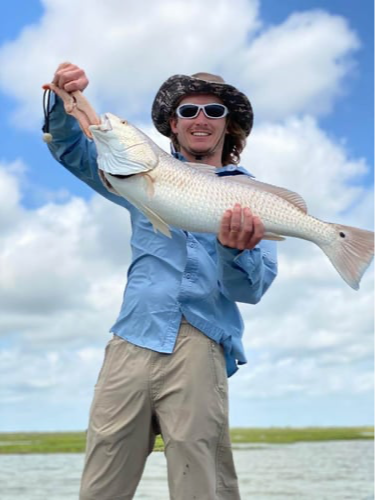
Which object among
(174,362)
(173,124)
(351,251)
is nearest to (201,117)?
(173,124)

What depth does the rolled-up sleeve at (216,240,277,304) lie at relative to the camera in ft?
14.2

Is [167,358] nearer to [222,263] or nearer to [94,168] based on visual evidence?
[222,263]

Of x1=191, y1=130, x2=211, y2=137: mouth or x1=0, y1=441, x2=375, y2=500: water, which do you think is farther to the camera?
x1=0, y1=441, x2=375, y2=500: water

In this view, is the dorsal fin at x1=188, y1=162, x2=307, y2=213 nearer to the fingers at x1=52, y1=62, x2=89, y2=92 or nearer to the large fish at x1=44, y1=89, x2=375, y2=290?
the large fish at x1=44, y1=89, x2=375, y2=290

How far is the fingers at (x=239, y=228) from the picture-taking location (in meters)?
4.11

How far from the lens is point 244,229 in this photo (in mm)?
4133

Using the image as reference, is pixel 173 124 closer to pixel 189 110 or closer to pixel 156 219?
pixel 189 110

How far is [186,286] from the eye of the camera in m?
4.58

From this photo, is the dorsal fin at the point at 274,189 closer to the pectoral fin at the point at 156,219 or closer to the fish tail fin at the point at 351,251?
the fish tail fin at the point at 351,251

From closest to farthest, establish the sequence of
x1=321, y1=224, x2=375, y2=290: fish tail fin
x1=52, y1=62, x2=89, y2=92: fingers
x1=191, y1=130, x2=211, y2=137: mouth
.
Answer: x1=321, y1=224, x2=375, y2=290: fish tail fin
x1=52, y1=62, x2=89, y2=92: fingers
x1=191, y1=130, x2=211, y2=137: mouth

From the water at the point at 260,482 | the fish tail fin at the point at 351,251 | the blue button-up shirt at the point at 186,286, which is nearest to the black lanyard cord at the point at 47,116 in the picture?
the blue button-up shirt at the point at 186,286

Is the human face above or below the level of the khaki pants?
above

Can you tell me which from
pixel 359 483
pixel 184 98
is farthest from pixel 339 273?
pixel 359 483

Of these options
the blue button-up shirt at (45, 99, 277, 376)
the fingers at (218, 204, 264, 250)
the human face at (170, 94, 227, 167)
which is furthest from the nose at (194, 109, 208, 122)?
the fingers at (218, 204, 264, 250)
